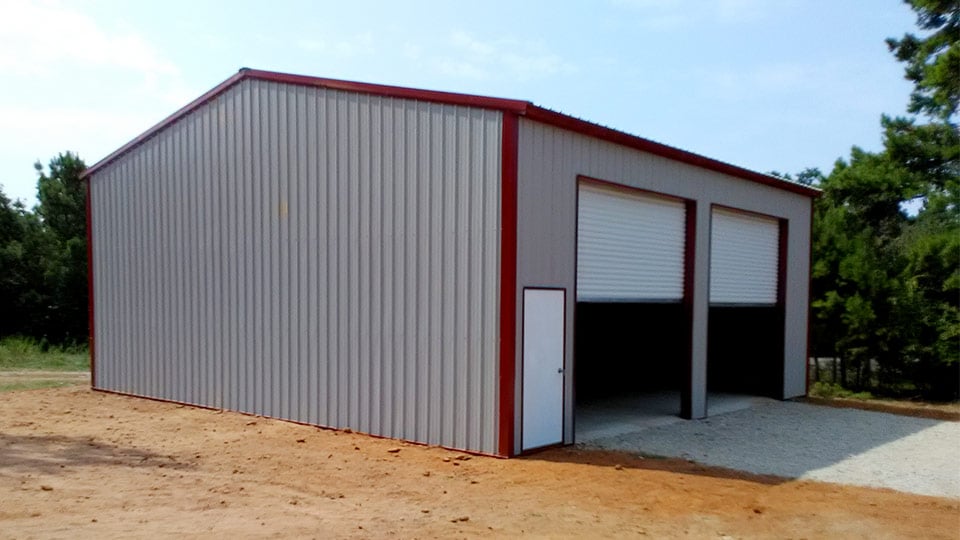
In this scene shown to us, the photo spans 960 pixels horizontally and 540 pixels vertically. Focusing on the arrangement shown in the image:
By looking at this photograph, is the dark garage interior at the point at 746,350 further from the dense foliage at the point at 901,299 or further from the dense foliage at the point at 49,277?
the dense foliage at the point at 49,277

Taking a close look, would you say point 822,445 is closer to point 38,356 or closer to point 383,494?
point 383,494

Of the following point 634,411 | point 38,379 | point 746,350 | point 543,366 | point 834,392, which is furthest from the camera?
point 834,392

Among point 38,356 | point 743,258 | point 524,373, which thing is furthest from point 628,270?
point 38,356

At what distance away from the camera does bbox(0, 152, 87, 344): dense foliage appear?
28156 mm

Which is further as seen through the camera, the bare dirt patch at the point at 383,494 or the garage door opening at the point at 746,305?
the garage door opening at the point at 746,305

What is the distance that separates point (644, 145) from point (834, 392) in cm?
1121

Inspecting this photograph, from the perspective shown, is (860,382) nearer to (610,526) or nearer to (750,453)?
(750,453)

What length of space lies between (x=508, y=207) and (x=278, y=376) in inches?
190

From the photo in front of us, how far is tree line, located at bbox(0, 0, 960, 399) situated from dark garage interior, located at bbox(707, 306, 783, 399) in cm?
408

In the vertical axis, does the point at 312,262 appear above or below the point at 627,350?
above

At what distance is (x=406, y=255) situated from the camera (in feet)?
32.9

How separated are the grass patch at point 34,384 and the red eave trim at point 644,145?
12347 millimetres

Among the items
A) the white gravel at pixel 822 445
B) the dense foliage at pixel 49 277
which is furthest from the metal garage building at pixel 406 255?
the dense foliage at pixel 49 277

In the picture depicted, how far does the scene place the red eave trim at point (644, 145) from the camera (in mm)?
9517
